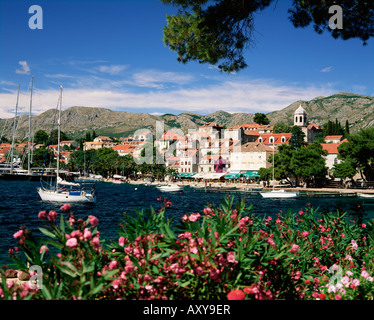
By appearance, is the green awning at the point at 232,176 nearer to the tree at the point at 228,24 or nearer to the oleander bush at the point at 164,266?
the tree at the point at 228,24

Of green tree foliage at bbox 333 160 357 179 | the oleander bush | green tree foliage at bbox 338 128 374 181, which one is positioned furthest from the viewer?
green tree foliage at bbox 333 160 357 179

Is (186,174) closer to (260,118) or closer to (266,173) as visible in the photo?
(266,173)

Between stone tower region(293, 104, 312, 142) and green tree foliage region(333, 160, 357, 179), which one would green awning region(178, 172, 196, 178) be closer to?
green tree foliage region(333, 160, 357, 179)

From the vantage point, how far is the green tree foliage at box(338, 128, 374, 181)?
58406 mm

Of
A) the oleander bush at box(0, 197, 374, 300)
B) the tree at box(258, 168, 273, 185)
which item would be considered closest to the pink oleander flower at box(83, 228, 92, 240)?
the oleander bush at box(0, 197, 374, 300)

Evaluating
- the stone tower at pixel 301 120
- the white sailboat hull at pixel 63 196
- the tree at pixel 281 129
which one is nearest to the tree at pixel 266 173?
the white sailboat hull at pixel 63 196

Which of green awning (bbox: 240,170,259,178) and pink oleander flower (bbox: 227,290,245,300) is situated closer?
pink oleander flower (bbox: 227,290,245,300)

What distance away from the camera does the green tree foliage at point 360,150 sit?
58.4 m

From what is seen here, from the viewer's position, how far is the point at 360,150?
59000 millimetres

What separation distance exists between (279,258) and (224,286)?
1.16 m

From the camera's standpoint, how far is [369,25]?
8734 mm

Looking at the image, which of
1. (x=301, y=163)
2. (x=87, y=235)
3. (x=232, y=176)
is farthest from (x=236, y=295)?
(x=232, y=176)
